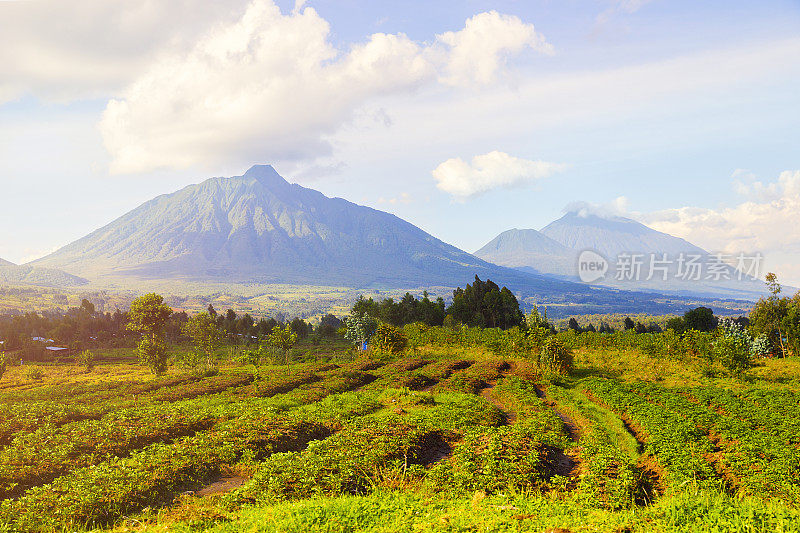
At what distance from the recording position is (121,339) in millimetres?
78562

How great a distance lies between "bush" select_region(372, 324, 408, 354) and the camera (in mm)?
43594

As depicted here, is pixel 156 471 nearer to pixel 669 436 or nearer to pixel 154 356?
pixel 669 436

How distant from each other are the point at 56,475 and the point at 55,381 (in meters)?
35.7

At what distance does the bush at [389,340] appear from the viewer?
43.6 meters

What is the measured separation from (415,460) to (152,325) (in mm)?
39324

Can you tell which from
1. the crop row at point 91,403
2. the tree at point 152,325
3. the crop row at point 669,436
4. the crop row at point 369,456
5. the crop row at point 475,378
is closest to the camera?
the crop row at point 369,456

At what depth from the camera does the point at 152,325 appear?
43750 millimetres

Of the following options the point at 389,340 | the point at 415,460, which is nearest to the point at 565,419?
the point at 415,460

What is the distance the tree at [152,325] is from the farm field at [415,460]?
1413 cm

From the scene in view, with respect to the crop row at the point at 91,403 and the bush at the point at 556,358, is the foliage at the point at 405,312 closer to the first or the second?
the crop row at the point at 91,403

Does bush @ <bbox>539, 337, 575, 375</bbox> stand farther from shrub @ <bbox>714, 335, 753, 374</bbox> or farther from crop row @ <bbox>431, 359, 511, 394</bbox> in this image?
shrub @ <bbox>714, 335, 753, 374</bbox>

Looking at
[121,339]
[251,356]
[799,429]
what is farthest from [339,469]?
[121,339]

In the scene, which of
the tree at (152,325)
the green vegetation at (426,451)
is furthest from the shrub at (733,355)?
the tree at (152,325)

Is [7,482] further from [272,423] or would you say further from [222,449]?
[272,423]
